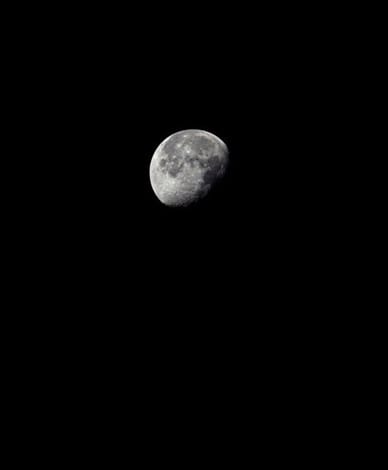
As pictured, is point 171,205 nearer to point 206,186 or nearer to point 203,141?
point 206,186

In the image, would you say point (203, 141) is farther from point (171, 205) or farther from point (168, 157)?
point (171, 205)

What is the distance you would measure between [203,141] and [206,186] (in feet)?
1.83

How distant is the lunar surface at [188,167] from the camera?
180 inches

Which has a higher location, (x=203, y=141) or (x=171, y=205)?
(x=203, y=141)

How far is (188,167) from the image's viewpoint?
455 centimetres

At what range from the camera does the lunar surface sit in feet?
15.0

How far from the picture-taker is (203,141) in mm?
4734

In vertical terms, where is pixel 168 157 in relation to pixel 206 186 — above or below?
above

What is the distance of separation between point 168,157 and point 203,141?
0.45 m

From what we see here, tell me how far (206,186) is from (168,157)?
1.88ft

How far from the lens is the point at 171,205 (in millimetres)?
4797

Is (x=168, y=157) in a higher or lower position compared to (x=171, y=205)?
higher

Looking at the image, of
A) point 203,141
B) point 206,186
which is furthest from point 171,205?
point 203,141

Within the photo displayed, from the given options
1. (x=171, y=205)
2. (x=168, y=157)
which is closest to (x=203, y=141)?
(x=168, y=157)
